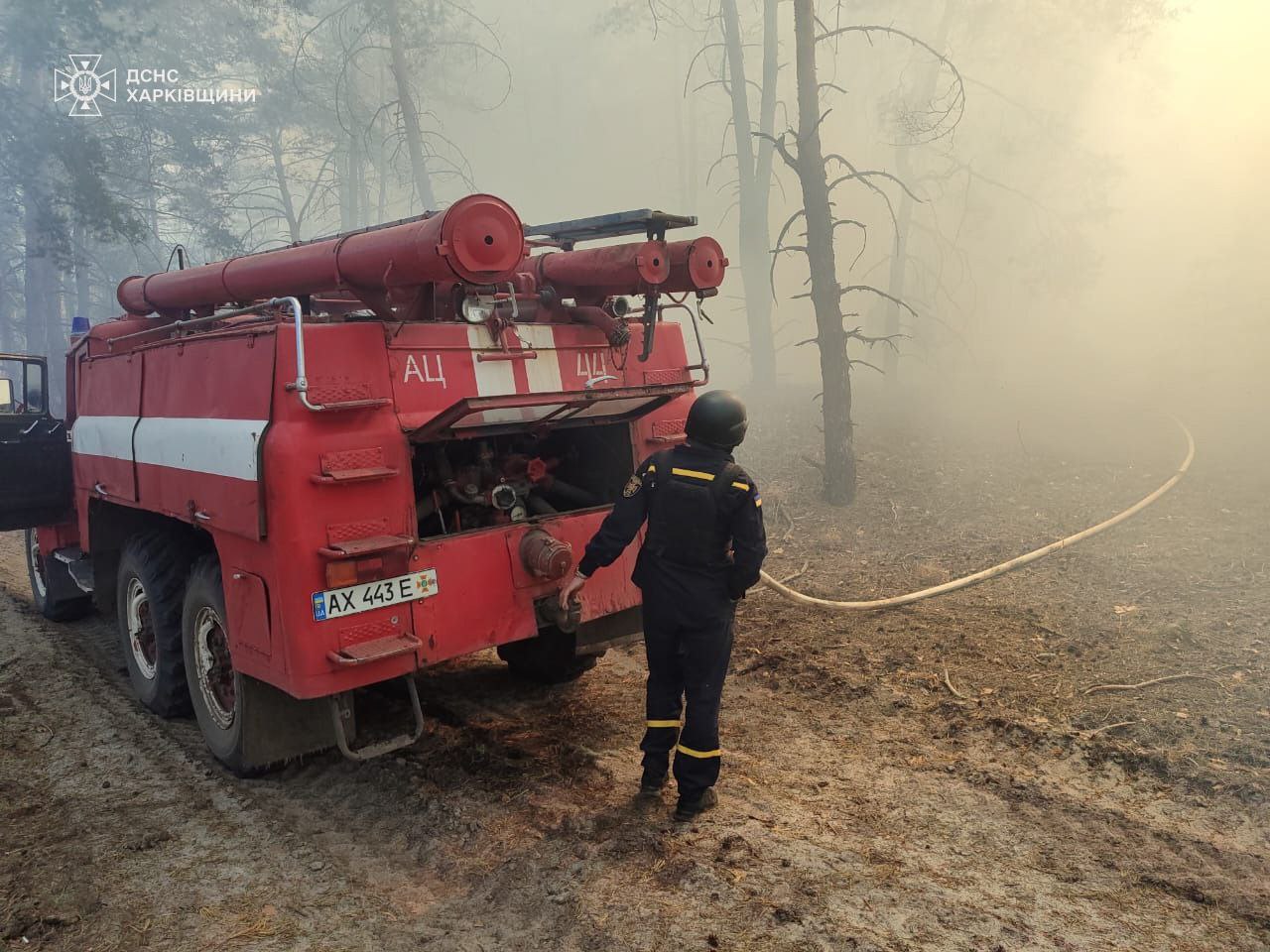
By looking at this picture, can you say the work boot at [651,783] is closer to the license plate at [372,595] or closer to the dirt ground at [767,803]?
the dirt ground at [767,803]

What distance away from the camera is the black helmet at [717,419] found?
152 inches

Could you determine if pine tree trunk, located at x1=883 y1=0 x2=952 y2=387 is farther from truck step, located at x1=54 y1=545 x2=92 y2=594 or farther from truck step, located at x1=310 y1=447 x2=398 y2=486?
truck step, located at x1=310 y1=447 x2=398 y2=486

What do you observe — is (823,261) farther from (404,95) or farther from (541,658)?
(404,95)

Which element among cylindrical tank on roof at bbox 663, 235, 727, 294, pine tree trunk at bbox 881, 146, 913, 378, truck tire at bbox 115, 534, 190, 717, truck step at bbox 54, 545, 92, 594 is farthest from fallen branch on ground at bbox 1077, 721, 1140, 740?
pine tree trunk at bbox 881, 146, 913, 378

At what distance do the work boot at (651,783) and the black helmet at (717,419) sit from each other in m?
1.59

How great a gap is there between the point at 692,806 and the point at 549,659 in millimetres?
1890

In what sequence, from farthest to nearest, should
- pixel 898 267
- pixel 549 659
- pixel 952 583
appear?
pixel 898 267, pixel 952 583, pixel 549 659

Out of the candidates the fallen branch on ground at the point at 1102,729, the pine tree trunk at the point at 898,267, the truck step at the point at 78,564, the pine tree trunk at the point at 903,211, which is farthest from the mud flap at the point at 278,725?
the pine tree trunk at the point at 898,267

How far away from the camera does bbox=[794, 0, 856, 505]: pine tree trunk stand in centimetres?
995

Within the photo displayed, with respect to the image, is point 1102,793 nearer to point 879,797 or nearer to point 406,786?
point 879,797

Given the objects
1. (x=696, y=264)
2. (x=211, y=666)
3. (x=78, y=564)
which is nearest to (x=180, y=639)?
(x=211, y=666)

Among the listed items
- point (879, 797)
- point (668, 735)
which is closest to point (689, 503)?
point (668, 735)

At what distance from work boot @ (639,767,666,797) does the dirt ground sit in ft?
0.27

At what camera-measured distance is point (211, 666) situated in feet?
15.3
